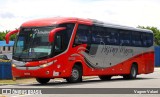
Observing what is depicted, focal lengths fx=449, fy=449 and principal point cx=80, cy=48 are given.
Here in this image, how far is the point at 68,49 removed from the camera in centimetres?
2184

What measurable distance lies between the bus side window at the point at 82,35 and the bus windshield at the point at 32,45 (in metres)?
1.82

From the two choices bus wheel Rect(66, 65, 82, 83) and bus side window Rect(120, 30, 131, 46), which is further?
bus side window Rect(120, 30, 131, 46)

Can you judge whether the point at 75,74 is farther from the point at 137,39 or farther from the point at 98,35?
the point at 137,39

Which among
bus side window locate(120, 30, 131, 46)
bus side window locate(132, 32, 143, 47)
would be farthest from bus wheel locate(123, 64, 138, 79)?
bus side window locate(120, 30, 131, 46)

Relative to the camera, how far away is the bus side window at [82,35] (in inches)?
887

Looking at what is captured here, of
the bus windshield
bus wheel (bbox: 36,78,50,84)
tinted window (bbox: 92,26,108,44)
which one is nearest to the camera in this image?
the bus windshield

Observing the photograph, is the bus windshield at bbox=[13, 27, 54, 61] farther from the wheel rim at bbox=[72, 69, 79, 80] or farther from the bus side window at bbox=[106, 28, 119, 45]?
the bus side window at bbox=[106, 28, 119, 45]

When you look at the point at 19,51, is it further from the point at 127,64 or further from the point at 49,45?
the point at 127,64

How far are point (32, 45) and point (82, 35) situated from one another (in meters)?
2.93

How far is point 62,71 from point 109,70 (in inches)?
197

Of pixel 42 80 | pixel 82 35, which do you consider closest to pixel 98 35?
pixel 82 35

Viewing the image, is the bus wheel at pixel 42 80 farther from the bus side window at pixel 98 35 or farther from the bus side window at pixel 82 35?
the bus side window at pixel 98 35

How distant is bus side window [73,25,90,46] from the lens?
2253cm

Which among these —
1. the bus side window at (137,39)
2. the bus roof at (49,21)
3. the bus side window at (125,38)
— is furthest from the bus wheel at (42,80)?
the bus side window at (137,39)
